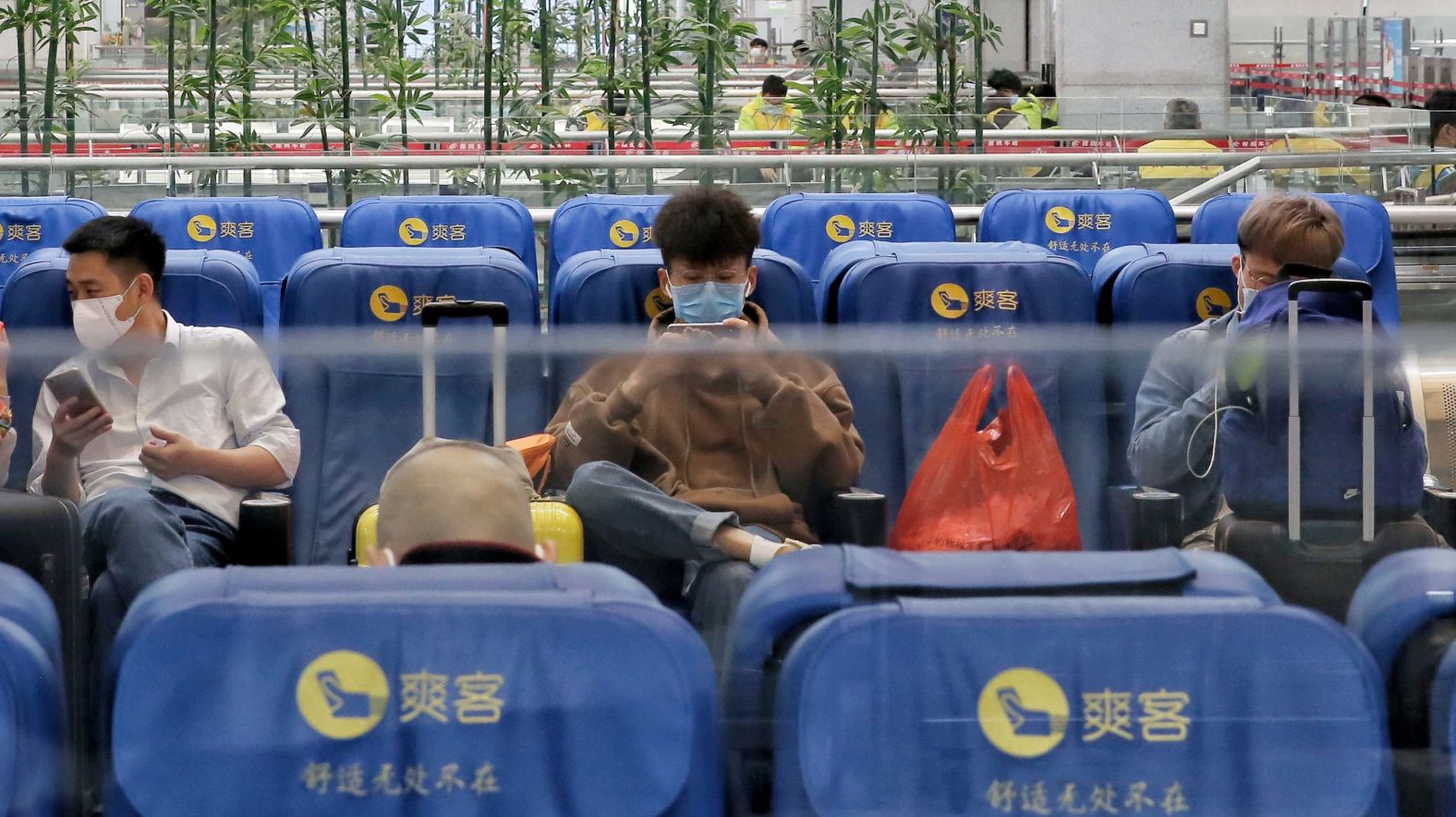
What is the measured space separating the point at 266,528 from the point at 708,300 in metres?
0.95

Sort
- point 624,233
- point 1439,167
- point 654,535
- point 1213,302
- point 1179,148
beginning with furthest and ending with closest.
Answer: point 1179,148, point 1439,167, point 624,233, point 1213,302, point 654,535

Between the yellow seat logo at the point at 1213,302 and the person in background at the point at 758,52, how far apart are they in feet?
39.4

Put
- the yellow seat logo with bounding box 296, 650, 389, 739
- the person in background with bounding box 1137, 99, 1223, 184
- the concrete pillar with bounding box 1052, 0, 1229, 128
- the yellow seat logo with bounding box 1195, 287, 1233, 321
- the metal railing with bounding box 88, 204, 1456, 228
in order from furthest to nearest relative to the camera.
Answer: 1. the concrete pillar with bounding box 1052, 0, 1229, 128
2. the person in background with bounding box 1137, 99, 1223, 184
3. the metal railing with bounding box 88, 204, 1456, 228
4. the yellow seat logo with bounding box 1195, 287, 1233, 321
5. the yellow seat logo with bounding box 296, 650, 389, 739

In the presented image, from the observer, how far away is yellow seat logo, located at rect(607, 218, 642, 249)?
14.8 feet

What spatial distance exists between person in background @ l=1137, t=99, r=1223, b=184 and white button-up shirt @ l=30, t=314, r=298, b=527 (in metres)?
4.50

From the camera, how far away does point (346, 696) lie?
4.57 ft

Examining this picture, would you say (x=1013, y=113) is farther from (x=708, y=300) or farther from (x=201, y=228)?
(x=708, y=300)

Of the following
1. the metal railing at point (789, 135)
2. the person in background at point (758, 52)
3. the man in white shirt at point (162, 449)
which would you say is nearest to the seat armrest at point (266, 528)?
the man in white shirt at point (162, 449)

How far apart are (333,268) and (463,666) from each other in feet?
6.11

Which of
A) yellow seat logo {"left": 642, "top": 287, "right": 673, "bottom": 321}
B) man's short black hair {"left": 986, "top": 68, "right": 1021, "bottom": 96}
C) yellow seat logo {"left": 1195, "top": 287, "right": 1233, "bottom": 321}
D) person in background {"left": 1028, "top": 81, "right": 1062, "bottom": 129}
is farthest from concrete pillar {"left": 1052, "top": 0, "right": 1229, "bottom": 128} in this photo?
yellow seat logo {"left": 642, "top": 287, "right": 673, "bottom": 321}

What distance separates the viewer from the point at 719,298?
111 inches

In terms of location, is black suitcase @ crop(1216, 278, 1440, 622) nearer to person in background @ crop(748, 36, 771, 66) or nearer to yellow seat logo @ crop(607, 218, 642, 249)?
yellow seat logo @ crop(607, 218, 642, 249)

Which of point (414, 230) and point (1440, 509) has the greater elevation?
point (414, 230)

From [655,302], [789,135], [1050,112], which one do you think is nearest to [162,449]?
[655,302]
